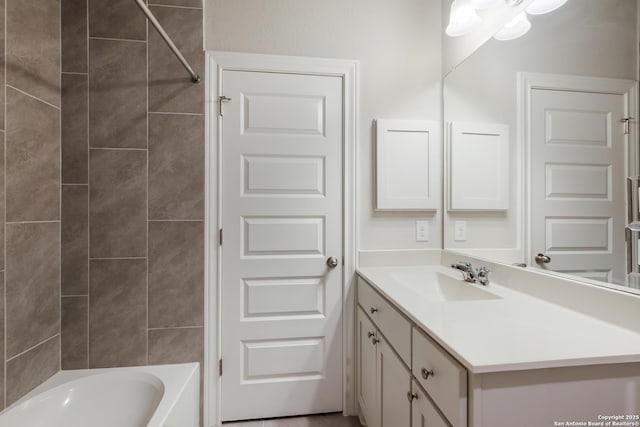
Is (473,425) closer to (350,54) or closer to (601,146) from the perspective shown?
(601,146)

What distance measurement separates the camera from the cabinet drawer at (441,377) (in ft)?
2.23

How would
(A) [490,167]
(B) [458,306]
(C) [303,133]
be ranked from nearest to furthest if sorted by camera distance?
(B) [458,306] < (A) [490,167] < (C) [303,133]

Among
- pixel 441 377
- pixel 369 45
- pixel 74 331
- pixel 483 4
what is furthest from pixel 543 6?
pixel 74 331

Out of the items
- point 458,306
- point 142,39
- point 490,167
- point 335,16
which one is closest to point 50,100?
point 142,39

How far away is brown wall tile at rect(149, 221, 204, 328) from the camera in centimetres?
153

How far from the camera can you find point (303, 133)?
5.43ft

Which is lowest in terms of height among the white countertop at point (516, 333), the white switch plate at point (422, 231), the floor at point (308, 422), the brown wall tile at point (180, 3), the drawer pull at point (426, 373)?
the floor at point (308, 422)

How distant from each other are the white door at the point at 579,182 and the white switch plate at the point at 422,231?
0.63 metres

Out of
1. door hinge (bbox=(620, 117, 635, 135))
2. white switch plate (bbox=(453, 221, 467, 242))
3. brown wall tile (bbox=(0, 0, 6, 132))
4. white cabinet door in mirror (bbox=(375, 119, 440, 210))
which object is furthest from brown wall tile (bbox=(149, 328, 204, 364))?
door hinge (bbox=(620, 117, 635, 135))

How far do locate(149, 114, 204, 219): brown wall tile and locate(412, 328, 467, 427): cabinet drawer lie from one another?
1252mm

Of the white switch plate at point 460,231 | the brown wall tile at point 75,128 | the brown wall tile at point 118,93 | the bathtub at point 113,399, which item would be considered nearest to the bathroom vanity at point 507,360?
the white switch plate at point 460,231

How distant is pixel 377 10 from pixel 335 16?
0.87 feet

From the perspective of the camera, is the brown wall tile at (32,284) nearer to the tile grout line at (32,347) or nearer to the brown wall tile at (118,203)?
the tile grout line at (32,347)

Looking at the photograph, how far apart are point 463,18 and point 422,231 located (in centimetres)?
117
